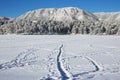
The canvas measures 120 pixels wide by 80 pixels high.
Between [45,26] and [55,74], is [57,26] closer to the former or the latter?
[45,26]

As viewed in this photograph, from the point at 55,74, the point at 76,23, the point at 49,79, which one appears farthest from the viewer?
the point at 76,23

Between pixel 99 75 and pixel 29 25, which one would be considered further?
pixel 29 25

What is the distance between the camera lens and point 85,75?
1171 cm

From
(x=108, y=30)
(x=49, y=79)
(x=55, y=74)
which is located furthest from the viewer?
(x=108, y=30)

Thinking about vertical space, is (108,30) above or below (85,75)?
above

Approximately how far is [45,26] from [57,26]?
5.34 meters

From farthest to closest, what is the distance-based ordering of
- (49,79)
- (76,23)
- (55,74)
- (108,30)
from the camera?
(76,23)
(108,30)
(55,74)
(49,79)

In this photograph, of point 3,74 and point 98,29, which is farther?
point 98,29

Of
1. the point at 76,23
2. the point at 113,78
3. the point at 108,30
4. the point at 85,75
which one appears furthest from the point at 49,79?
the point at 76,23

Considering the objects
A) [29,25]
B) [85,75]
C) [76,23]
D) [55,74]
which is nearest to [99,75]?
[85,75]

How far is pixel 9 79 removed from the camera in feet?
35.1

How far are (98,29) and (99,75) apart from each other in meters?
95.7

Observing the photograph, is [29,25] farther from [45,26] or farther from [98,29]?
[98,29]

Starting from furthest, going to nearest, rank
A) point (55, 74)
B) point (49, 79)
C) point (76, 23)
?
1. point (76, 23)
2. point (55, 74)
3. point (49, 79)
